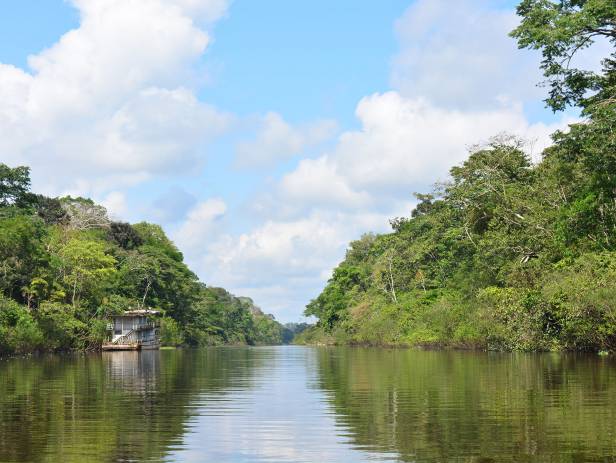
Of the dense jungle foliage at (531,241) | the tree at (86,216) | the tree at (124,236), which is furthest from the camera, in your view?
the tree at (124,236)

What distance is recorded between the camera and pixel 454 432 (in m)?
13.9

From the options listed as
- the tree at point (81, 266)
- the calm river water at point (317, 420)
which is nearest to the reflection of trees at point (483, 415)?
the calm river water at point (317, 420)

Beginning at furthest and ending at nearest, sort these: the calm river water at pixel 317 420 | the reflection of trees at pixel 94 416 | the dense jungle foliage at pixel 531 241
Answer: the dense jungle foliage at pixel 531 241, the reflection of trees at pixel 94 416, the calm river water at pixel 317 420

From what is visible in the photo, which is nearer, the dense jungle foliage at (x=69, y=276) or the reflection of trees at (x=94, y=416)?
the reflection of trees at (x=94, y=416)

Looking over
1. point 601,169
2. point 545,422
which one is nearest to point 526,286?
point 601,169

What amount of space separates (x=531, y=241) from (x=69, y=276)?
40244 millimetres

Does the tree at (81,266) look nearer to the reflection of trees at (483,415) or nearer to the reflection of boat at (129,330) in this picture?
the reflection of boat at (129,330)

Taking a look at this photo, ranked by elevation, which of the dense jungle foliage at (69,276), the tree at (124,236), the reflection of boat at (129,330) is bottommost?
the reflection of boat at (129,330)

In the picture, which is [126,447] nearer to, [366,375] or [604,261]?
[366,375]

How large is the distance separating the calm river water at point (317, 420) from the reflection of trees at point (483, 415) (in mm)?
29

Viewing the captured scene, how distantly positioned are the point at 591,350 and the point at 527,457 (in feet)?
124

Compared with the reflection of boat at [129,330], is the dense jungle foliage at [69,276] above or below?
above

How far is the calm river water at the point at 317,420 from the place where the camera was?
1204 centimetres

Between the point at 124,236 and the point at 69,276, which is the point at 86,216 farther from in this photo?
the point at 69,276
